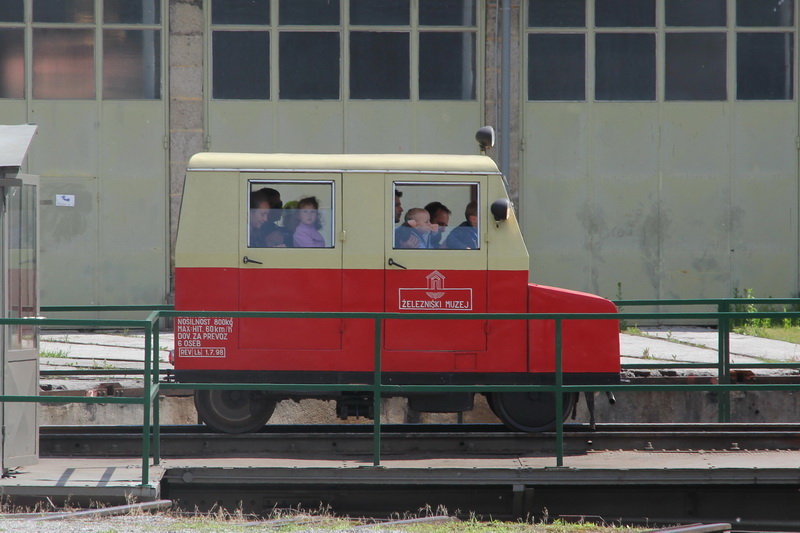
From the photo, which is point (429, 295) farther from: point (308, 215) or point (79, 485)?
point (79, 485)

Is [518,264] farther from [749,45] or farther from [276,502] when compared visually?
[749,45]

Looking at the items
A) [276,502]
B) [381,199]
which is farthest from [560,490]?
[381,199]

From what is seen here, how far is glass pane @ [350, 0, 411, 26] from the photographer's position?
59.4ft

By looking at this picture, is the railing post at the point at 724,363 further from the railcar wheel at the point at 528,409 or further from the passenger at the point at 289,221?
the passenger at the point at 289,221

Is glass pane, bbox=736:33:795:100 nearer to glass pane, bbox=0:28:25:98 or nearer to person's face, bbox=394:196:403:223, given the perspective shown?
person's face, bbox=394:196:403:223

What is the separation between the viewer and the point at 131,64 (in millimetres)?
18000

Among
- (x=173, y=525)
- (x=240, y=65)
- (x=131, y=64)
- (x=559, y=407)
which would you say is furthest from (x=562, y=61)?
(x=173, y=525)

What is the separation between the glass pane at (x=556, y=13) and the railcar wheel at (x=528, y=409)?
10.6m

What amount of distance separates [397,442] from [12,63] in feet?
40.0

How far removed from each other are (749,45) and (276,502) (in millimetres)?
14090

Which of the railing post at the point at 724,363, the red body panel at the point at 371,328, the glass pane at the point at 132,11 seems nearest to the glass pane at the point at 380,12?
the glass pane at the point at 132,11

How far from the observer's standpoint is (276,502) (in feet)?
26.1

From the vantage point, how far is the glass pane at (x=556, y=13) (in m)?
18.3

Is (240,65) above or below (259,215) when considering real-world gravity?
above
